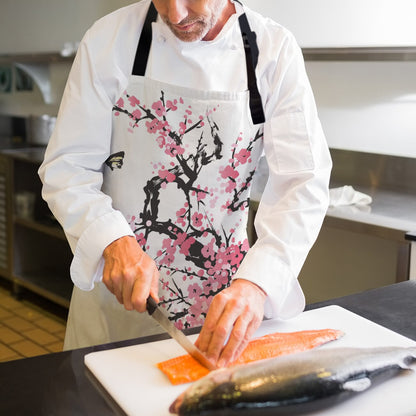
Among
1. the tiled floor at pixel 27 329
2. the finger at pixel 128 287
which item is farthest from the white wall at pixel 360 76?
the finger at pixel 128 287

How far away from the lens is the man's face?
1354 millimetres

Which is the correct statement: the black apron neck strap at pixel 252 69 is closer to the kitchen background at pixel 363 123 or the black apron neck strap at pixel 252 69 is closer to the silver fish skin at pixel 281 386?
the silver fish skin at pixel 281 386

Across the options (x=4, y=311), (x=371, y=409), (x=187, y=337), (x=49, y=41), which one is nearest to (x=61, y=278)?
(x=4, y=311)

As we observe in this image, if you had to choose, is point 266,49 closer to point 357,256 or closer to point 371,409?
point 371,409

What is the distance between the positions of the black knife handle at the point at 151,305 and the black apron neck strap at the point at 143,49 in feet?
1.91

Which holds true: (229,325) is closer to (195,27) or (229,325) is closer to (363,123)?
(195,27)

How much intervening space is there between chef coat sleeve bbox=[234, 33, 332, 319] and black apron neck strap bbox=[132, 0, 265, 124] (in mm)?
25

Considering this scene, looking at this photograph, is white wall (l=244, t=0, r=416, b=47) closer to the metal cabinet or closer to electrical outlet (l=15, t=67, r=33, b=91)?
the metal cabinet

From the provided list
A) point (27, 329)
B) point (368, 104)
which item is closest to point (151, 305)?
point (368, 104)

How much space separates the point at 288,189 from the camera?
150cm

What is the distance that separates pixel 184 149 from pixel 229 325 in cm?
55

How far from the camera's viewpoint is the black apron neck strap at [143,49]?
157 cm

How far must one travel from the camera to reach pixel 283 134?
1.52 metres

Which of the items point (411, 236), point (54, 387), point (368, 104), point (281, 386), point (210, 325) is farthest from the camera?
point (368, 104)
